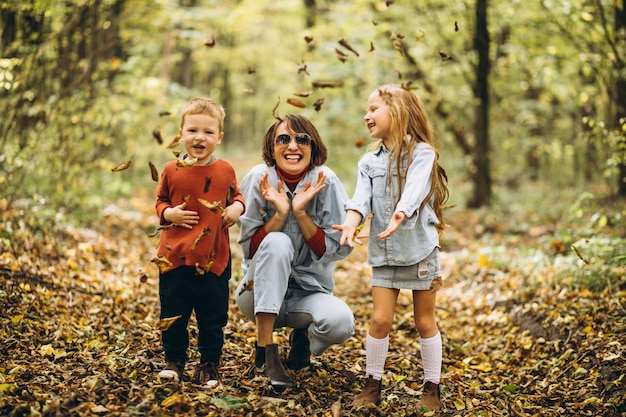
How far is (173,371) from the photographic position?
3199 mm

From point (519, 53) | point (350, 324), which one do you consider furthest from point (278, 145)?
point (519, 53)

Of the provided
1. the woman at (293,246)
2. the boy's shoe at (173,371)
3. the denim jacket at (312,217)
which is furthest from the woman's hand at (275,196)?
the boy's shoe at (173,371)

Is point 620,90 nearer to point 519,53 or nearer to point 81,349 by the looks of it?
point 519,53

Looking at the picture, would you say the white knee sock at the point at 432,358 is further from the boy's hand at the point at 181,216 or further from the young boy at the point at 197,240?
the boy's hand at the point at 181,216

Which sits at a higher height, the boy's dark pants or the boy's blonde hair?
the boy's blonde hair

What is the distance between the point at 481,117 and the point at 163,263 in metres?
8.28

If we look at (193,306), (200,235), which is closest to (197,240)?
(200,235)

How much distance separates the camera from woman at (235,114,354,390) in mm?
3410

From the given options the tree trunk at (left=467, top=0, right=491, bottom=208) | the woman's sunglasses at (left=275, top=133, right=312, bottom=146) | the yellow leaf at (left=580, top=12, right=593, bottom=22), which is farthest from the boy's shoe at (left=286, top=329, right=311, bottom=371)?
the tree trunk at (left=467, top=0, right=491, bottom=208)

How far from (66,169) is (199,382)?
5304 millimetres

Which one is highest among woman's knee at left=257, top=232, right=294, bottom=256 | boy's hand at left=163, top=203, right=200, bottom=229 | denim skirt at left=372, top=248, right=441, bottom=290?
boy's hand at left=163, top=203, right=200, bottom=229

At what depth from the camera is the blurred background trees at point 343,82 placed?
21.5ft

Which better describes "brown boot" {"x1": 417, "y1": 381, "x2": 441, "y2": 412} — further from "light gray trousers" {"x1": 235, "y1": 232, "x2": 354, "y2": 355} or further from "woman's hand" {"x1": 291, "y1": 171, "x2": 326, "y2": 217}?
"woman's hand" {"x1": 291, "y1": 171, "x2": 326, "y2": 217}

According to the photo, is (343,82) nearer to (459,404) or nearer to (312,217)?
(312,217)
